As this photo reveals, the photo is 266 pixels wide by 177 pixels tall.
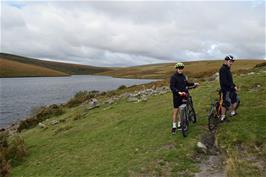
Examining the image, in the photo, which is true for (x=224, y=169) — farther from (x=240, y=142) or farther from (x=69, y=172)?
(x=69, y=172)

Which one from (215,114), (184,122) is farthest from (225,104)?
(184,122)

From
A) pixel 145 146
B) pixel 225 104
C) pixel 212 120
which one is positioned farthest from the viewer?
pixel 225 104

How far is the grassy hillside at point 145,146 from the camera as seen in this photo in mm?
12041

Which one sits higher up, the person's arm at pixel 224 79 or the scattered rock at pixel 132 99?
the person's arm at pixel 224 79

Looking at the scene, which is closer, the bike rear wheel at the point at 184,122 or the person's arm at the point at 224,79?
the bike rear wheel at the point at 184,122

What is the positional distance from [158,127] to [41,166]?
5.59m

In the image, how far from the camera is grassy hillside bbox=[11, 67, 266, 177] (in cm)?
1204

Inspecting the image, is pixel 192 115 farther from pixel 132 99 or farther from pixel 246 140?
pixel 132 99

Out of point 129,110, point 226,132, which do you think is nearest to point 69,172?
point 226,132

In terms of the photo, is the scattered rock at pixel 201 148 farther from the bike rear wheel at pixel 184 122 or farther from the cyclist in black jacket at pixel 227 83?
the cyclist in black jacket at pixel 227 83

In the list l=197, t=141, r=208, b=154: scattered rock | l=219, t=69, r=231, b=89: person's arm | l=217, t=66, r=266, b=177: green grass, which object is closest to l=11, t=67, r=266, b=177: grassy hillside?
l=217, t=66, r=266, b=177: green grass

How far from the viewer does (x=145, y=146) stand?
47.3 ft

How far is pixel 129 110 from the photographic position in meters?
23.4

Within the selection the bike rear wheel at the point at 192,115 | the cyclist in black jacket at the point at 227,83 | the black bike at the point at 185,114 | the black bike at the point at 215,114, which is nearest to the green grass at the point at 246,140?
the black bike at the point at 215,114
